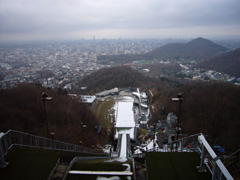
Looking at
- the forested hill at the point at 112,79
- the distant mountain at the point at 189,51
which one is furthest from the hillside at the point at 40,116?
the distant mountain at the point at 189,51

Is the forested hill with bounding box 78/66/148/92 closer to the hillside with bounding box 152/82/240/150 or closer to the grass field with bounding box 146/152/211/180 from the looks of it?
the hillside with bounding box 152/82/240/150

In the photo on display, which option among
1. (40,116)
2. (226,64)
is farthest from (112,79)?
(226,64)

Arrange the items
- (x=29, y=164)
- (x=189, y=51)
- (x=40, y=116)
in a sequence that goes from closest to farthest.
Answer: (x=29, y=164) → (x=40, y=116) → (x=189, y=51)

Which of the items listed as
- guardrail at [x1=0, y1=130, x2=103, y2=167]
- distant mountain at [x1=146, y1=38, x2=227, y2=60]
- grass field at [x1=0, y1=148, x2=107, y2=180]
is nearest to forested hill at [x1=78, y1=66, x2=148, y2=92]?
guardrail at [x1=0, y1=130, x2=103, y2=167]

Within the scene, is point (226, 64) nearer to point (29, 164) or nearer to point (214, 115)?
point (214, 115)

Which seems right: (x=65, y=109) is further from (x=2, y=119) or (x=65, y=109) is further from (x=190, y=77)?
(x=190, y=77)

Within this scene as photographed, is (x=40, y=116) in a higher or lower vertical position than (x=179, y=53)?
lower
